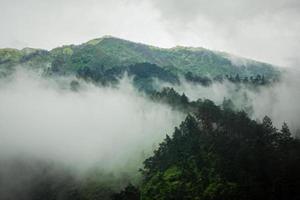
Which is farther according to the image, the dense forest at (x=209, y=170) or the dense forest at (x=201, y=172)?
the dense forest at (x=201, y=172)

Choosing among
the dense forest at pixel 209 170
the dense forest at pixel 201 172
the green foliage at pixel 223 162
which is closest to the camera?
the green foliage at pixel 223 162

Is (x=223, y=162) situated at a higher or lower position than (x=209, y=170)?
higher

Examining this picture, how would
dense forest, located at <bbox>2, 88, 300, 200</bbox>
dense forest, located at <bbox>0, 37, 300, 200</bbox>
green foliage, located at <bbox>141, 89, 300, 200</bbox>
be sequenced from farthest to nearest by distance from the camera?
dense forest, located at <bbox>0, 37, 300, 200</bbox>, dense forest, located at <bbox>2, 88, 300, 200</bbox>, green foliage, located at <bbox>141, 89, 300, 200</bbox>

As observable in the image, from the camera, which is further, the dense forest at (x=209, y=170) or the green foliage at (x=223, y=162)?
the dense forest at (x=209, y=170)

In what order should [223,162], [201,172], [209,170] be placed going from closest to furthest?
[223,162]
[209,170]
[201,172]

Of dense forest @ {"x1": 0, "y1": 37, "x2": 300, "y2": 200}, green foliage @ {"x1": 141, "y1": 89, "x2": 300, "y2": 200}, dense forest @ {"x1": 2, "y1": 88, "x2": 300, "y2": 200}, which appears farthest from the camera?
dense forest @ {"x1": 0, "y1": 37, "x2": 300, "y2": 200}

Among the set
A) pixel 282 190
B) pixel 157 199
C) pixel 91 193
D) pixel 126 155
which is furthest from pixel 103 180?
pixel 282 190

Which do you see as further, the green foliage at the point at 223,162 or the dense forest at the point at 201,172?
the dense forest at the point at 201,172

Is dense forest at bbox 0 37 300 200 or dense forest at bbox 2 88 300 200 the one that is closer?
dense forest at bbox 2 88 300 200

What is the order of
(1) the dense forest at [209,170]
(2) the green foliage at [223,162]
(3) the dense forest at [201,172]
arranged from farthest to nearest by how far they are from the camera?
(3) the dense forest at [201,172], (1) the dense forest at [209,170], (2) the green foliage at [223,162]

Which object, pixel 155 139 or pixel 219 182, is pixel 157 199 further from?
pixel 155 139

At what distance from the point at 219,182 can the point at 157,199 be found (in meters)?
21.1

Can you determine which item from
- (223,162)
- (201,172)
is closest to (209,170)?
(201,172)

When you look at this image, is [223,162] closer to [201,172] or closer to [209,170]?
[209,170]
